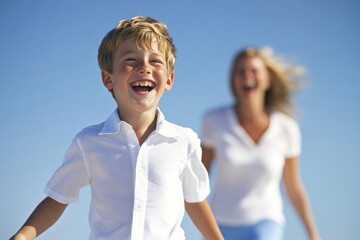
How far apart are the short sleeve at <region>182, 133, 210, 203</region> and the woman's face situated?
3.14 metres

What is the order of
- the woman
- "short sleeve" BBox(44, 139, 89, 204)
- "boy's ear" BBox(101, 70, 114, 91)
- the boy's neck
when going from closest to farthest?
"short sleeve" BBox(44, 139, 89, 204) < the boy's neck < "boy's ear" BBox(101, 70, 114, 91) < the woman

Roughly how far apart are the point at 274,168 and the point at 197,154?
2436mm

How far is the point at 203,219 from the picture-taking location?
3.41 meters

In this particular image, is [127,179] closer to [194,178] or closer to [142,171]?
[142,171]

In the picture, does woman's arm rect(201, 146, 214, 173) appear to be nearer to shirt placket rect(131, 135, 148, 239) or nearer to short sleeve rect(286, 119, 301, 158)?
short sleeve rect(286, 119, 301, 158)

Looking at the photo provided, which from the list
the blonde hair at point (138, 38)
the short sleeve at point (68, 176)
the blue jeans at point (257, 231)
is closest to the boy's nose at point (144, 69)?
the blonde hair at point (138, 38)

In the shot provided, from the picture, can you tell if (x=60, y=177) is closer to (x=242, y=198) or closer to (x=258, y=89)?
(x=242, y=198)

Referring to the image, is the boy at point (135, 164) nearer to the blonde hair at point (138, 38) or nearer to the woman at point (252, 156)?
the blonde hair at point (138, 38)

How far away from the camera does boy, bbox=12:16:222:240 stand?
3.10 m

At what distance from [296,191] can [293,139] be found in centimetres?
50

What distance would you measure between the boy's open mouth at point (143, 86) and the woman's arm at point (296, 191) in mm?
2966

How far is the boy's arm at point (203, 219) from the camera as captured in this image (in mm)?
3398

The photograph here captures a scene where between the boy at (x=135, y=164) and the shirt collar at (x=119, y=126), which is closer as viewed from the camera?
the boy at (x=135, y=164)

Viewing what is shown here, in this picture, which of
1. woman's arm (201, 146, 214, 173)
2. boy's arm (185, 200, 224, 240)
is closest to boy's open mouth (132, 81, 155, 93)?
boy's arm (185, 200, 224, 240)
